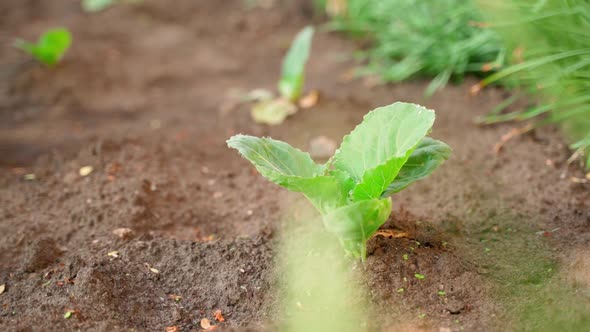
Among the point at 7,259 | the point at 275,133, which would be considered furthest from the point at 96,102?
the point at 7,259

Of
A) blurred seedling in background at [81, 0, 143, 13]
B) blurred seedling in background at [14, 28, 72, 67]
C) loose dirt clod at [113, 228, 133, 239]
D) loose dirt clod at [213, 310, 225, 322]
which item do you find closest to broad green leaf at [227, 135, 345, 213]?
loose dirt clod at [213, 310, 225, 322]

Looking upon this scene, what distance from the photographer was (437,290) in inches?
58.6

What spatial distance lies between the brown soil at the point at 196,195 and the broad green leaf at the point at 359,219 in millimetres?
122

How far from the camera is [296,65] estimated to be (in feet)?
8.82

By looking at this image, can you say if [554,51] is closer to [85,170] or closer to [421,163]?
[421,163]

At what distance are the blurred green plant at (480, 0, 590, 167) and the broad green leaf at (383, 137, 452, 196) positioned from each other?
0.65 m

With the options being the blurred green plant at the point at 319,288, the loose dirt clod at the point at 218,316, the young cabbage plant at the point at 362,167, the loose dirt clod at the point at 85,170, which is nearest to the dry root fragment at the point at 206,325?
the loose dirt clod at the point at 218,316

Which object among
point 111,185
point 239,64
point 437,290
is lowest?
point 239,64

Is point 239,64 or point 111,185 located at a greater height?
point 111,185

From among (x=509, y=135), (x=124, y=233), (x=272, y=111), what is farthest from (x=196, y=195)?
(x=509, y=135)

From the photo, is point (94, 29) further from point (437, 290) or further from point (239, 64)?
point (437, 290)

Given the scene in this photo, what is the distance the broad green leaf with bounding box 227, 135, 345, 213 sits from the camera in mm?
→ 1408

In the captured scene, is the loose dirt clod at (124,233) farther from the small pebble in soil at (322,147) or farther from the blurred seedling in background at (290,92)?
the blurred seedling in background at (290,92)

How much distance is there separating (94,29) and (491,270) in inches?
118
